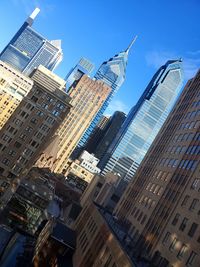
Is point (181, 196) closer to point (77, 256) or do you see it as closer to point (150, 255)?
point (150, 255)

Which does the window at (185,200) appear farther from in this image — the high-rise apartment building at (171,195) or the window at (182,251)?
the window at (182,251)

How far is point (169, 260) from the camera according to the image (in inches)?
1863

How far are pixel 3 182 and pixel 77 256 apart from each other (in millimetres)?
47664

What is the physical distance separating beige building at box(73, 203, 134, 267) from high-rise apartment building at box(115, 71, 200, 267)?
472 cm

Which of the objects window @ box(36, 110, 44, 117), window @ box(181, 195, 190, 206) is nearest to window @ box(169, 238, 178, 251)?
window @ box(181, 195, 190, 206)

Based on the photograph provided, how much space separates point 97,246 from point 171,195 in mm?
17233

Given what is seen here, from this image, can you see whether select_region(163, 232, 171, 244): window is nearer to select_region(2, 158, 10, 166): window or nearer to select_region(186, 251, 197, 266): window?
select_region(186, 251, 197, 266): window

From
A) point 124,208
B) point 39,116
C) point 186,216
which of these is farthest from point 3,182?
point 186,216

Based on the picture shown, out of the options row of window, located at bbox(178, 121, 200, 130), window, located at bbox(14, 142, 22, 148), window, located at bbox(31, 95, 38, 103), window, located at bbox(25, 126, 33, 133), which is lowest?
window, located at bbox(14, 142, 22, 148)

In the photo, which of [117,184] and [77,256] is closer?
[77,256]

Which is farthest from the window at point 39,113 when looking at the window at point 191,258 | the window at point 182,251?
the window at point 191,258

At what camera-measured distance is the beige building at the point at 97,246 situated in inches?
1585

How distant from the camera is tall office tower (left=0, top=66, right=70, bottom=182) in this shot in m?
104

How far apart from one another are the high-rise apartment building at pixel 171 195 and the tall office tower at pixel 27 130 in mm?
36128
